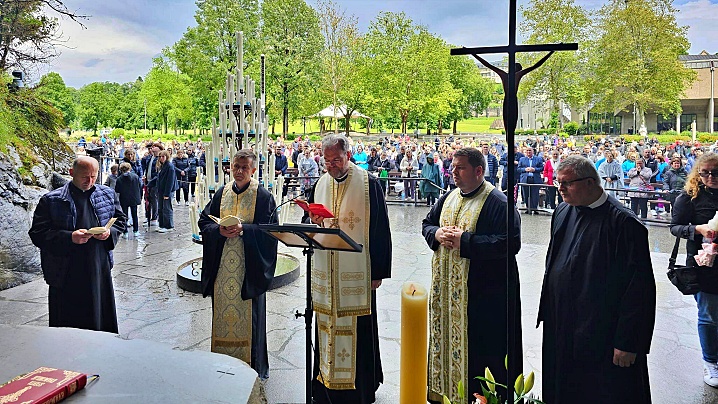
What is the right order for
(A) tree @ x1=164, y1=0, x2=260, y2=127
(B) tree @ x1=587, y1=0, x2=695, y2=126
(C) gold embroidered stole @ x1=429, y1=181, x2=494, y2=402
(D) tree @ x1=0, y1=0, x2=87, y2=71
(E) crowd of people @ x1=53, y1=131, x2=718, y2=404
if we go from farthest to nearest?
(A) tree @ x1=164, y1=0, x2=260, y2=127 < (B) tree @ x1=587, y1=0, x2=695, y2=126 < (D) tree @ x1=0, y1=0, x2=87, y2=71 < (C) gold embroidered stole @ x1=429, y1=181, x2=494, y2=402 < (E) crowd of people @ x1=53, y1=131, x2=718, y2=404

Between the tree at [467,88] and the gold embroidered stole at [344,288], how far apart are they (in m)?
35.6

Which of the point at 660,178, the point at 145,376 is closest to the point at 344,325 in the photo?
the point at 145,376

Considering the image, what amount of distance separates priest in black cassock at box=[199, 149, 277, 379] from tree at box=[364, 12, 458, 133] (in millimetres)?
28419

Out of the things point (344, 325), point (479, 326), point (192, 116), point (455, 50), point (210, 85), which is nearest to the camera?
point (455, 50)

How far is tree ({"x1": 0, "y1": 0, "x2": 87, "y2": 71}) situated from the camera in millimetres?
11977

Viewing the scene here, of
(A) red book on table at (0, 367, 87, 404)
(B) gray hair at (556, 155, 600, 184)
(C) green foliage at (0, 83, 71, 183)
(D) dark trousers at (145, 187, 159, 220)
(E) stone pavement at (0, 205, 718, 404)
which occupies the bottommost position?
(E) stone pavement at (0, 205, 718, 404)

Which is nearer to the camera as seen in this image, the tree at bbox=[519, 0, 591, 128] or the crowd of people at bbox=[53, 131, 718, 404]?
the crowd of people at bbox=[53, 131, 718, 404]

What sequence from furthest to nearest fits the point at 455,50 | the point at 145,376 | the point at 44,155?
the point at 44,155, the point at 145,376, the point at 455,50

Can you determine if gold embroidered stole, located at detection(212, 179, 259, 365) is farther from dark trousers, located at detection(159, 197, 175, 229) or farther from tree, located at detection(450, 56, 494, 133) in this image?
tree, located at detection(450, 56, 494, 133)

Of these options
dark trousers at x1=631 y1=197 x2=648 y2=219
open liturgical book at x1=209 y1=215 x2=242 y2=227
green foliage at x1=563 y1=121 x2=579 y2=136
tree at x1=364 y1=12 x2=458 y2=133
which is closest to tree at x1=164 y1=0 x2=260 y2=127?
tree at x1=364 y1=12 x2=458 y2=133

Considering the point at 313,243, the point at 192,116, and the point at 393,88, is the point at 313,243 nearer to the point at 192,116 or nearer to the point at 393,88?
the point at 393,88

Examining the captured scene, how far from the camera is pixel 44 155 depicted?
35.3 feet

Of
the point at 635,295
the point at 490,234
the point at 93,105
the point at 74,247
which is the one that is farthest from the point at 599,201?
the point at 93,105

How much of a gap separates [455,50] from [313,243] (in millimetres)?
1441
